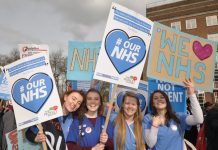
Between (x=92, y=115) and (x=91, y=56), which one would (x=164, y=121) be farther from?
(x=91, y=56)

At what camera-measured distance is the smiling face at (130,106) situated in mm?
4009

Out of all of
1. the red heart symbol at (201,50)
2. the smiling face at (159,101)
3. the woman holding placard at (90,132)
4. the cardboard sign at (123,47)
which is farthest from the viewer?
the red heart symbol at (201,50)

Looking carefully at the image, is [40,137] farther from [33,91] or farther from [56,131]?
[33,91]

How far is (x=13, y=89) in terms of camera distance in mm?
3762

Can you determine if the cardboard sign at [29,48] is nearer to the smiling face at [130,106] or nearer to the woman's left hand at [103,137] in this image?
the smiling face at [130,106]

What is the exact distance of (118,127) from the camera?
3881 mm

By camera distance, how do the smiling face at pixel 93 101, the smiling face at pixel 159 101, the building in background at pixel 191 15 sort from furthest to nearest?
1. the building in background at pixel 191 15
2. the smiling face at pixel 159 101
3. the smiling face at pixel 93 101

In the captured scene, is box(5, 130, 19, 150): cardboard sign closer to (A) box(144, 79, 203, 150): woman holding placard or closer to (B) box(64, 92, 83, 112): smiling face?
(B) box(64, 92, 83, 112): smiling face

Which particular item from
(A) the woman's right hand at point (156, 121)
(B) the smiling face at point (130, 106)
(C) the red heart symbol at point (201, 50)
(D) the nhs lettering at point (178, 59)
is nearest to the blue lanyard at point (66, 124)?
(B) the smiling face at point (130, 106)

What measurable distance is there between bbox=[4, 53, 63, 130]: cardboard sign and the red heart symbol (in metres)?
2.73

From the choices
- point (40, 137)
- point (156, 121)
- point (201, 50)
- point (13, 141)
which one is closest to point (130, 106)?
point (156, 121)

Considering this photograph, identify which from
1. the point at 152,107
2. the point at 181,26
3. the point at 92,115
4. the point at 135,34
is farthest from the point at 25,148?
the point at 181,26

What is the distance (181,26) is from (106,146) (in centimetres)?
3375

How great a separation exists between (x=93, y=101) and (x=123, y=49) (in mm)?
814
